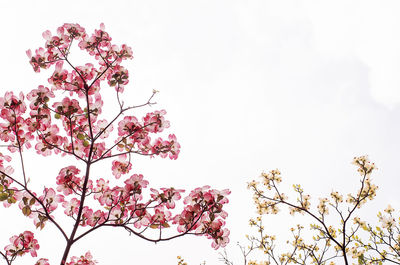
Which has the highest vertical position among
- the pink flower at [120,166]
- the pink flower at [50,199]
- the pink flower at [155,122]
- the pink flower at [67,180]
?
the pink flower at [155,122]

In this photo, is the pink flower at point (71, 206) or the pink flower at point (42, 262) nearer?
the pink flower at point (42, 262)

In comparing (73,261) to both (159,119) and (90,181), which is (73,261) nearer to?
(90,181)

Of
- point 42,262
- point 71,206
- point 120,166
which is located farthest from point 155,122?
point 42,262

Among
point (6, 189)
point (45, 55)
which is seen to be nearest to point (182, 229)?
point (6, 189)

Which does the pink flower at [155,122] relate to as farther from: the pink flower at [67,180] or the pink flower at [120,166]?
the pink flower at [67,180]

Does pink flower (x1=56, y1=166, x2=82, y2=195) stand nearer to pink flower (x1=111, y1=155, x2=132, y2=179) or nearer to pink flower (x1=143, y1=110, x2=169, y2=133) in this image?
pink flower (x1=111, y1=155, x2=132, y2=179)

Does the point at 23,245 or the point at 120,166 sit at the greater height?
the point at 120,166

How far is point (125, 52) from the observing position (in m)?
3.10

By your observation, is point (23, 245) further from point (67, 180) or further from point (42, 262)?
point (67, 180)

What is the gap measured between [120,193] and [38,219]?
810 mm

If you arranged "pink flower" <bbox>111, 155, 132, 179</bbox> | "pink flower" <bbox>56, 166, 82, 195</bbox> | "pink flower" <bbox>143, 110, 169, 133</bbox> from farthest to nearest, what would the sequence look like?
1. "pink flower" <bbox>111, 155, 132, 179</bbox>
2. "pink flower" <bbox>143, 110, 169, 133</bbox>
3. "pink flower" <bbox>56, 166, 82, 195</bbox>

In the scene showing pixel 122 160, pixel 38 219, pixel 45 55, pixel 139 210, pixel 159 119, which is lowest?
pixel 38 219

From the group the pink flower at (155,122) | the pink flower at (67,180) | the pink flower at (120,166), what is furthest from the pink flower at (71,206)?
the pink flower at (155,122)

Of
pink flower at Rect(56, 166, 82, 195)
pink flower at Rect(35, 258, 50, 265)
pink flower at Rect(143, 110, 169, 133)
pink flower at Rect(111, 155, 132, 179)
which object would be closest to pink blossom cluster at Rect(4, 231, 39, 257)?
pink flower at Rect(35, 258, 50, 265)
